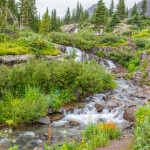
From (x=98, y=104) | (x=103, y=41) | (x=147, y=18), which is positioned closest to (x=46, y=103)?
(x=98, y=104)

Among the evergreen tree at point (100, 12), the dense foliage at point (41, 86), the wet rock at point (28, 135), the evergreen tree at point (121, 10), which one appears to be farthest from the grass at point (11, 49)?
the evergreen tree at point (121, 10)

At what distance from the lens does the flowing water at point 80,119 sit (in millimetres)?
13557

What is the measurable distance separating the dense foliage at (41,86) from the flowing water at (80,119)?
0.88 metres

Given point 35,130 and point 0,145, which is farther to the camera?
point 35,130

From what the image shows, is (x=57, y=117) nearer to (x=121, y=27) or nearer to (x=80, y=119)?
(x=80, y=119)

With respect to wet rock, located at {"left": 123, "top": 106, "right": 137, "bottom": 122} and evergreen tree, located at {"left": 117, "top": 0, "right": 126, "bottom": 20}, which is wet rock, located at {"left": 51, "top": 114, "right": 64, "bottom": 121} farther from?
evergreen tree, located at {"left": 117, "top": 0, "right": 126, "bottom": 20}

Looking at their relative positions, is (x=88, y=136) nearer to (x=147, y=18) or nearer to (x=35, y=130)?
(x=35, y=130)

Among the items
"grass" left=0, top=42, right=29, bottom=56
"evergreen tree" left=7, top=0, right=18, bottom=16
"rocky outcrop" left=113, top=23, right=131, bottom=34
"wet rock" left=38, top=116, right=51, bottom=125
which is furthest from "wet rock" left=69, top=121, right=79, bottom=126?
"evergreen tree" left=7, top=0, right=18, bottom=16

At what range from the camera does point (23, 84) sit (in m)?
18.3

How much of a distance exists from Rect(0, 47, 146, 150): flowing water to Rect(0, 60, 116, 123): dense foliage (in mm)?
880

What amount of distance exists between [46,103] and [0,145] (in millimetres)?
4451

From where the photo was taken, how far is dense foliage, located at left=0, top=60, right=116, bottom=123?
15685 mm

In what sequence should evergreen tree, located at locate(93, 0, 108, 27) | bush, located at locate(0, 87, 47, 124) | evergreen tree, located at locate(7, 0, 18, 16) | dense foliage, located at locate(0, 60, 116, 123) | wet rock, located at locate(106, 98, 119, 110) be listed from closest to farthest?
bush, located at locate(0, 87, 47, 124), dense foliage, located at locate(0, 60, 116, 123), wet rock, located at locate(106, 98, 119, 110), evergreen tree, located at locate(93, 0, 108, 27), evergreen tree, located at locate(7, 0, 18, 16)

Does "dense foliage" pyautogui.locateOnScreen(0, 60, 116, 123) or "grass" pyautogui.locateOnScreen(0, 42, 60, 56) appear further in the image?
"grass" pyautogui.locateOnScreen(0, 42, 60, 56)
